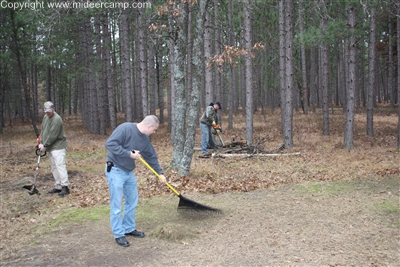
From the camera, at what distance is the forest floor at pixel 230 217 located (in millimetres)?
5242

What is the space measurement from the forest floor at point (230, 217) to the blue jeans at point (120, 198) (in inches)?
12.2

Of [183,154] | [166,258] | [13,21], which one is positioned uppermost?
[13,21]

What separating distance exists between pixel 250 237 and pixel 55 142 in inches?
206

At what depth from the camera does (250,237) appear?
19.3ft

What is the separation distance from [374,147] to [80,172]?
10815mm

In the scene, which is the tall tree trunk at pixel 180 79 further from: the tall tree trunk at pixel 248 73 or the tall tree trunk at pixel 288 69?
the tall tree trunk at pixel 288 69

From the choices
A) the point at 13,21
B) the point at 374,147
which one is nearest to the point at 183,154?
the point at 374,147

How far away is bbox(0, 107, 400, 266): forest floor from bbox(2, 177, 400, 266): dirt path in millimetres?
17

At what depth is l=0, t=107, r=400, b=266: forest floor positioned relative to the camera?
206 inches

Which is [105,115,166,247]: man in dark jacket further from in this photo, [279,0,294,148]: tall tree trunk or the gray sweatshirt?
[279,0,294,148]: tall tree trunk

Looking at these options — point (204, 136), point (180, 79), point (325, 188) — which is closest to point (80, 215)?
point (180, 79)

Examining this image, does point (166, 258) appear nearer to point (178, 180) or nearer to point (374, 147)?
point (178, 180)

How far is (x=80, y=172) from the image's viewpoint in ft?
37.4

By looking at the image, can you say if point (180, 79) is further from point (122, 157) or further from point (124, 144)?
point (122, 157)
